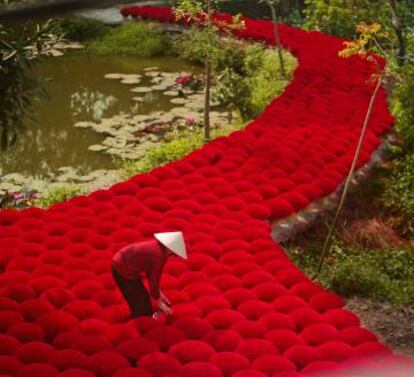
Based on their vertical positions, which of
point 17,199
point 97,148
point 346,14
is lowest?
point 97,148

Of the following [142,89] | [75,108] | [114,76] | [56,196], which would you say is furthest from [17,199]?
[114,76]

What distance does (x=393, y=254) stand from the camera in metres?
8.34

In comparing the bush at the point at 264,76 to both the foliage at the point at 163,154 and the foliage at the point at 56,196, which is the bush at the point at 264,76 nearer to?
the foliage at the point at 163,154

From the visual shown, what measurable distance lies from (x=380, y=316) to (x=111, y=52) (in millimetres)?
13220

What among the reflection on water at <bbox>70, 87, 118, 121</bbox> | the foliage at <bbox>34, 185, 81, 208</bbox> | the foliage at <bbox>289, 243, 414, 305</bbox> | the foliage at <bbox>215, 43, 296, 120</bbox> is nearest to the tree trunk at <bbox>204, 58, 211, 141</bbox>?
the foliage at <bbox>215, 43, 296, 120</bbox>

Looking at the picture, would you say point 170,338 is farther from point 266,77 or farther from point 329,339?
point 266,77

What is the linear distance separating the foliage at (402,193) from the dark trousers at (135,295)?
422cm

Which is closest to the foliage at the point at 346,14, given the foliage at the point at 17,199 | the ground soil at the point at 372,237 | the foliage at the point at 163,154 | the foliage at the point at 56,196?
the foliage at the point at 163,154

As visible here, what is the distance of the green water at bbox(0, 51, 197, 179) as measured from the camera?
12008 millimetres

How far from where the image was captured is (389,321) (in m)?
6.91

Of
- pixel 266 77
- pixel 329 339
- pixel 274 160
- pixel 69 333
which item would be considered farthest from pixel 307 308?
pixel 266 77

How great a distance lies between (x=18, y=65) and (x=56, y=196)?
12.9ft

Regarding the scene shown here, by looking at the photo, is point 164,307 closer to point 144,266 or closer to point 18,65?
point 144,266

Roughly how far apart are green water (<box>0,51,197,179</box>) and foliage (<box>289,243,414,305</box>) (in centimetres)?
383
